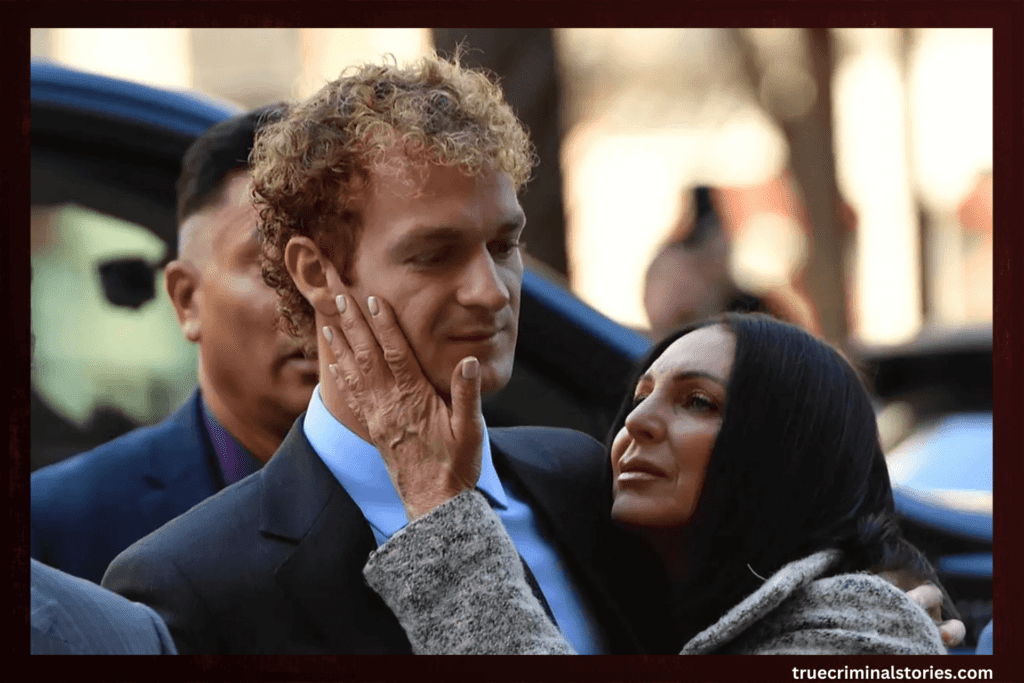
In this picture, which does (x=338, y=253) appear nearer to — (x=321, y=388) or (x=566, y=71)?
(x=321, y=388)

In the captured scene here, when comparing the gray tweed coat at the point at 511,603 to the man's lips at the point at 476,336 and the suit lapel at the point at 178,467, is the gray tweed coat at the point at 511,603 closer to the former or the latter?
the man's lips at the point at 476,336

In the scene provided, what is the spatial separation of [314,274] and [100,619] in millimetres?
1029

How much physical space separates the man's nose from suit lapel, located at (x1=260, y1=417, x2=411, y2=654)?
0.58 meters

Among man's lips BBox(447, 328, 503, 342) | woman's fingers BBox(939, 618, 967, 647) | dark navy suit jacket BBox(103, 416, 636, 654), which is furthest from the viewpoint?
woman's fingers BBox(939, 618, 967, 647)

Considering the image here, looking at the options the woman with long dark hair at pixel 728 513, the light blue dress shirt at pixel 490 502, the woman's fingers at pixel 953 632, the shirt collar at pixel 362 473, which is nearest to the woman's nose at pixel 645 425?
the woman with long dark hair at pixel 728 513

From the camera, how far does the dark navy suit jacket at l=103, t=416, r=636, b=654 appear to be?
3186mm

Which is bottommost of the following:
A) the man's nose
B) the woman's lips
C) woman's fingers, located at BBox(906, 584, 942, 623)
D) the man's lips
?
woman's fingers, located at BBox(906, 584, 942, 623)

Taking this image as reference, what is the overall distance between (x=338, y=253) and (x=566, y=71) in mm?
900

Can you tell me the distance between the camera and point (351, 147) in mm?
3219

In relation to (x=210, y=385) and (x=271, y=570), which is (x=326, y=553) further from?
(x=210, y=385)

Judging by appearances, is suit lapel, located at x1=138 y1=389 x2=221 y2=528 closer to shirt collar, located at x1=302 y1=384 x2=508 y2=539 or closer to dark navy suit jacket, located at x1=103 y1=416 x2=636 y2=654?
dark navy suit jacket, located at x1=103 y1=416 x2=636 y2=654

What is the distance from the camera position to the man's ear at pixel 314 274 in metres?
3.26

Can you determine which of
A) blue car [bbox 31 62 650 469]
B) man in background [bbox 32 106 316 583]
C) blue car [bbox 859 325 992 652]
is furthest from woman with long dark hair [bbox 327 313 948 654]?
man in background [bbox 32 106 316 583]

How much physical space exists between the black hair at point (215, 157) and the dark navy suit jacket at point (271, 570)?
0.70 metres
